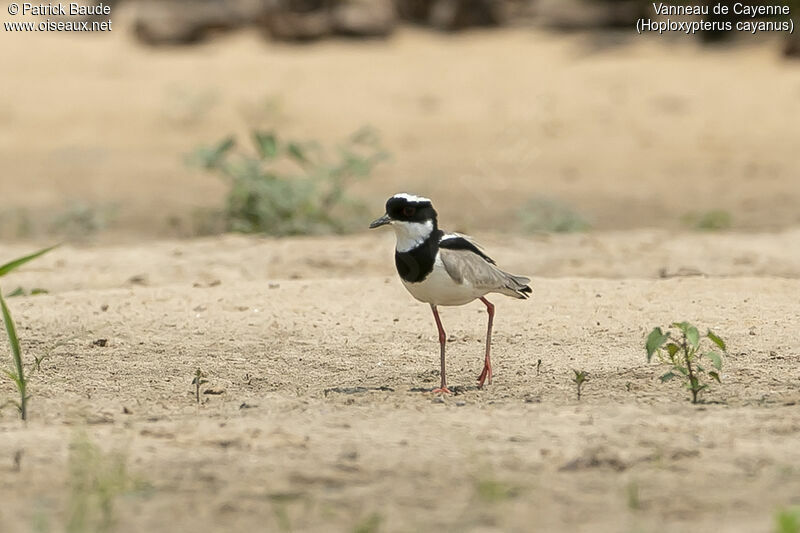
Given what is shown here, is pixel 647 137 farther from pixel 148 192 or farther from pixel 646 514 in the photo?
pixel 646 514

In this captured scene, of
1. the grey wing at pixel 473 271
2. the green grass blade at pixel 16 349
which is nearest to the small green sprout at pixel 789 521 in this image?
the grey wing at pixel 473 271

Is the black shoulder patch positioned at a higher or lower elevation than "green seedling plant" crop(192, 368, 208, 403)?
higher

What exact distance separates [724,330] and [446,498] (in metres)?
2.71

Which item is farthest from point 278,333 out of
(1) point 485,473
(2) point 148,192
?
(2) point 148,192

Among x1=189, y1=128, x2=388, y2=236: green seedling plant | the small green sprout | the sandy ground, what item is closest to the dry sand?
the sandy ground

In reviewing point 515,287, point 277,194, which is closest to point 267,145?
point 277,194

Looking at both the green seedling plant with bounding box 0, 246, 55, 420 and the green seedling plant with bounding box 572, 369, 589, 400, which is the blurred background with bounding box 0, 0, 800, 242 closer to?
the green seedling plant with bounding box 572, 369, 589, 400

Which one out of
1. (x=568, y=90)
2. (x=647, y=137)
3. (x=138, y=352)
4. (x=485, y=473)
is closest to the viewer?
(x=485, y=473)

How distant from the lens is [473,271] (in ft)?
16.7

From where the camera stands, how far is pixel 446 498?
11.6 feet

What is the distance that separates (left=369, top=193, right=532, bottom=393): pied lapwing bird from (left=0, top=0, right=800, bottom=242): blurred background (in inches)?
156

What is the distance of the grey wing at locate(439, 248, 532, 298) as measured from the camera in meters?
5.02

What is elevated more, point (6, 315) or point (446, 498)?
point (6, 315)

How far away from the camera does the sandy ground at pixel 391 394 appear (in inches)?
138
